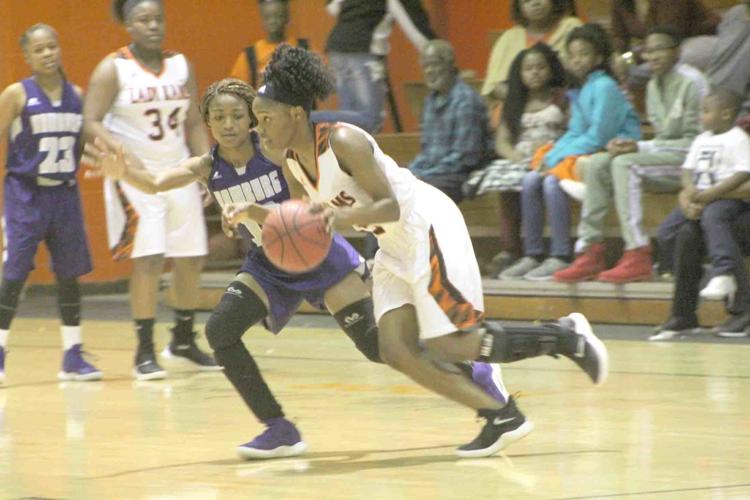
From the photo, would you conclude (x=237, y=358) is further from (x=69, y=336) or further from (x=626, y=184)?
(x=626, y=184)

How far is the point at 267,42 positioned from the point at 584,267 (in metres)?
3.18

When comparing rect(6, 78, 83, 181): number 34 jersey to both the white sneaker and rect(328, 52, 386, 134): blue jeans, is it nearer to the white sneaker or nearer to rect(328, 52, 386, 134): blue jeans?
rect(328, 52, 386, 134): blue jeans

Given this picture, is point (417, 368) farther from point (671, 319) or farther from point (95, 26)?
point (95, 26)

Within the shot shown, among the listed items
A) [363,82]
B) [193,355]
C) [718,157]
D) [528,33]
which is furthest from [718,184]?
[193,355]

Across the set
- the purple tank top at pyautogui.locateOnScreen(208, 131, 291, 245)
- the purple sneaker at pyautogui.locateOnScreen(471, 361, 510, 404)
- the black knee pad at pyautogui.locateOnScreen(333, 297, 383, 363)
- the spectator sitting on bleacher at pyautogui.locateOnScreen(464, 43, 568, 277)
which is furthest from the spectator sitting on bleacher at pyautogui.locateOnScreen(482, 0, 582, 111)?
the purple sneaker at pyautogui.locateOnScreen(471, 361, 510, 404)

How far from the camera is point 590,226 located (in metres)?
9.12

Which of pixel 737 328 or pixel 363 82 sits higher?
pixel 363 82

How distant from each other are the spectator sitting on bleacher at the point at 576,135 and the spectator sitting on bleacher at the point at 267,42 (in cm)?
219

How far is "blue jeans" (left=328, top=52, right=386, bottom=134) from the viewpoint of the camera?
10273mm

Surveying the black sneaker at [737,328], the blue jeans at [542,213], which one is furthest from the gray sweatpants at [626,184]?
the black sneaker at [737,328]

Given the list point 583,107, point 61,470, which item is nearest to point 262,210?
point 61,470

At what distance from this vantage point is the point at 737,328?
836 cm

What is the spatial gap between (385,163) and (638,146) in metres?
4.27

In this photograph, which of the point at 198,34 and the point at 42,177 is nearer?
the point at 42,177
